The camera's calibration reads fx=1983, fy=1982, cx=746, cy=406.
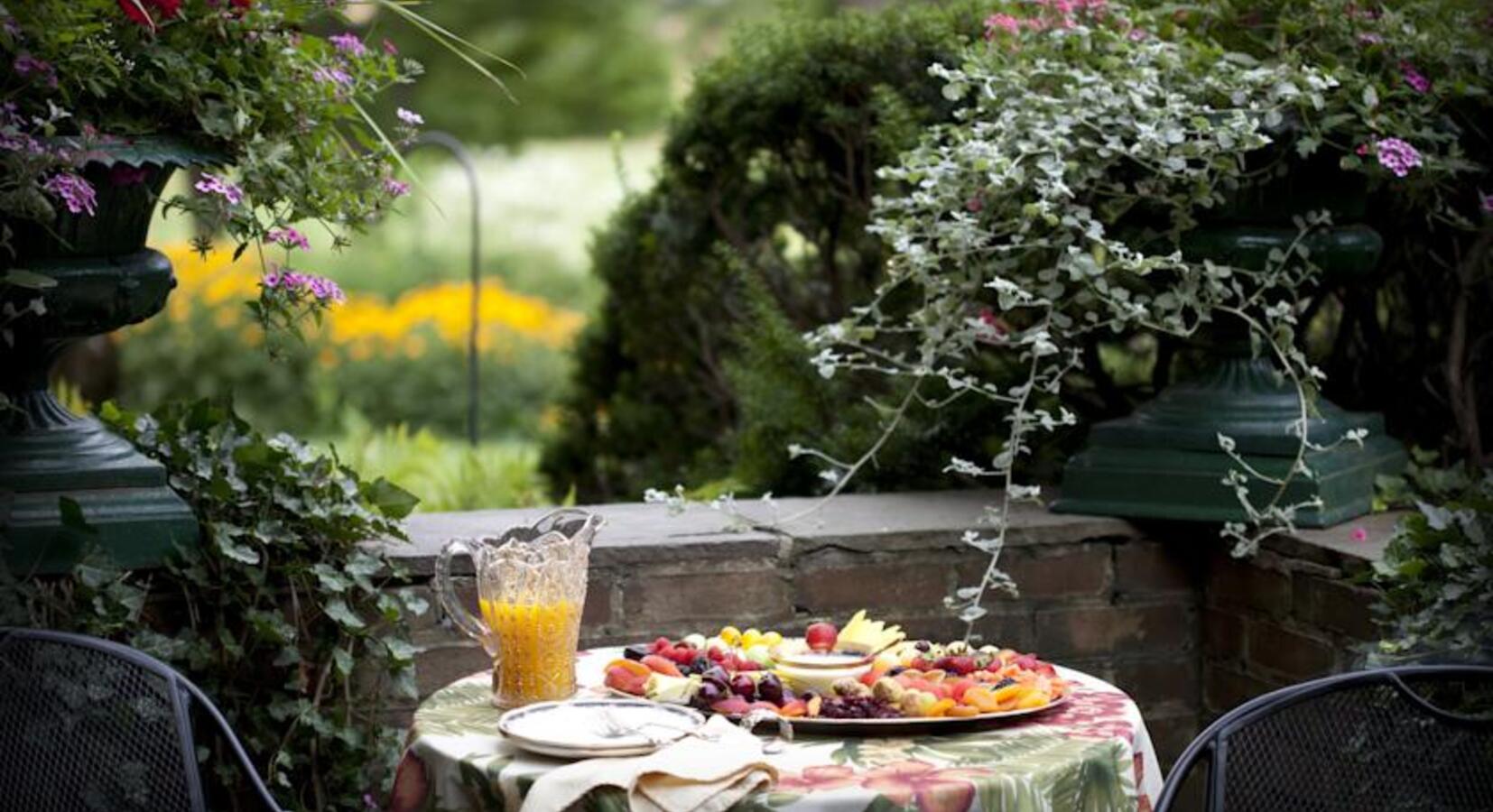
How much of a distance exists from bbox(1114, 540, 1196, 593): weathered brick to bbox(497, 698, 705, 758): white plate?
5.25ft

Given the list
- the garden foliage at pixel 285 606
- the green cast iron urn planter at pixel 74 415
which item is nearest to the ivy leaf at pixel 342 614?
the garden foliage at pixel 285 606

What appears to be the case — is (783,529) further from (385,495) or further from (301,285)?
(301,285)

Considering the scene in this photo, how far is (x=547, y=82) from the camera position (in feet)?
63.8

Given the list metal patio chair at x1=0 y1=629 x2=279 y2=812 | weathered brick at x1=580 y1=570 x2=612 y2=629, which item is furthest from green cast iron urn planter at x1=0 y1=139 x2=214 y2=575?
weathered brick at x1=580 y1=570 x2=612 y2=629

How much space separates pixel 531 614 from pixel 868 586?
49.6 inches

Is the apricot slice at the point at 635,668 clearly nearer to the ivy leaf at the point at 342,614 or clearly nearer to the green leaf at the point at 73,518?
the ivy leaf at the point at 342,614

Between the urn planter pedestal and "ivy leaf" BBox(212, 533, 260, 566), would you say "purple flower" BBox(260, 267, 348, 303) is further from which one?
the urn planter pedestal

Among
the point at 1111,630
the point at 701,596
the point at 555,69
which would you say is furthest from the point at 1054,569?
the point at 555,69

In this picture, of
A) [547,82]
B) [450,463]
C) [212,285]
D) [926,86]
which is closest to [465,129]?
[547,82]

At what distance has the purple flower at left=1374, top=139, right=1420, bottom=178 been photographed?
320 centimetres

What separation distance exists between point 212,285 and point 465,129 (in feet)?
30.0

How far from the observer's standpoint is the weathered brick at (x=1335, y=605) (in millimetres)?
3238

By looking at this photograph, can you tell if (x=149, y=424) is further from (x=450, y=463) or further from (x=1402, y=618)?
(x=450, y=463)

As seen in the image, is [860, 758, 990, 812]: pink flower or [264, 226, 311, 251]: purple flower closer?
[860, 758, 990, 812]: pink flower
